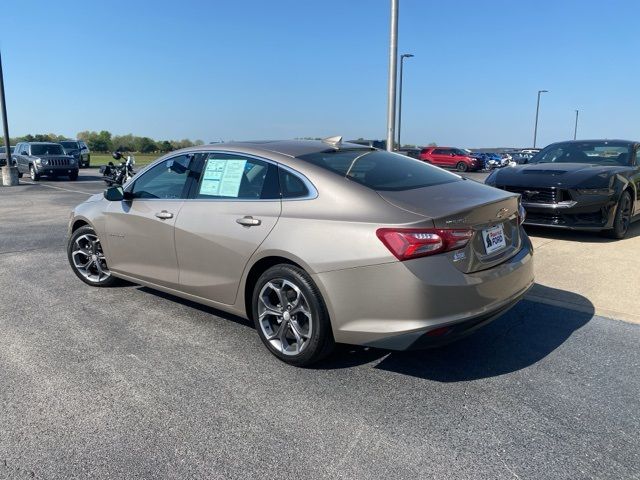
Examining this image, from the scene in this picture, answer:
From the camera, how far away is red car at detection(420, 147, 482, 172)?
32.7 metres

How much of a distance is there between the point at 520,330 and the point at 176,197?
3.03 meters

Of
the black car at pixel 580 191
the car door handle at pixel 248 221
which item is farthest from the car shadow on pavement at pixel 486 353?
the black car at pixel 580 191

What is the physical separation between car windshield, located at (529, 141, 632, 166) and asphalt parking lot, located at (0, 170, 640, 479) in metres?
4.32

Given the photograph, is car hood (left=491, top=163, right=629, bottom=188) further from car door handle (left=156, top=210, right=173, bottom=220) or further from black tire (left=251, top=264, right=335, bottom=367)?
car door handle (left=156, top=210, right=173, bottom=220)

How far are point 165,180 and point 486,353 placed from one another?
3005 millimetres

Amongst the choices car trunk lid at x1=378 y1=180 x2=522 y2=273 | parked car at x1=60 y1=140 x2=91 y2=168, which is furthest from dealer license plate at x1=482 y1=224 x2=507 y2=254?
parked car at x1=60 y1=140 x2=91 y2=168

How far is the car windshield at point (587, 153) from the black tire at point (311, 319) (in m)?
6.80

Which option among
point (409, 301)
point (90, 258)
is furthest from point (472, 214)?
point (90, 258)

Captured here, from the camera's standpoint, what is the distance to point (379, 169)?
3785 mm

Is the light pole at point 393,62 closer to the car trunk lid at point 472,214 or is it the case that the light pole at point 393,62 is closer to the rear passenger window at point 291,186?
the car trunk lid at point 472,214

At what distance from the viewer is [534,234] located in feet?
26.2

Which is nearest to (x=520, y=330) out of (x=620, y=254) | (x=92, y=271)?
(x=620, y=254)

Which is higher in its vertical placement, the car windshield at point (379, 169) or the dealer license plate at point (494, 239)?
the car windshield at point (379, 169)

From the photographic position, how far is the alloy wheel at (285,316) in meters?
3.41
